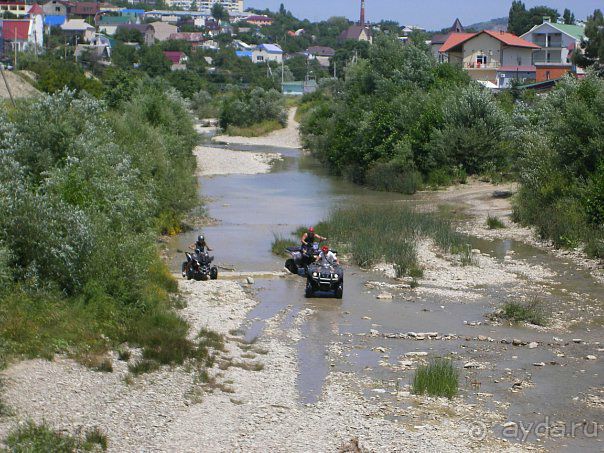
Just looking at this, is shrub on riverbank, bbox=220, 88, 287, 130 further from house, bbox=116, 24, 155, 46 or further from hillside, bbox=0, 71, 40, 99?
house, bbox=116, 24, 155, 46

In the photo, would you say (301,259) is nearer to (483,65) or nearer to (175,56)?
(483,65)

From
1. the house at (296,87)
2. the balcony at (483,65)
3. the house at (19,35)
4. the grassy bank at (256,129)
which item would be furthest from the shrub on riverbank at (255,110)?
the house at (296,87)

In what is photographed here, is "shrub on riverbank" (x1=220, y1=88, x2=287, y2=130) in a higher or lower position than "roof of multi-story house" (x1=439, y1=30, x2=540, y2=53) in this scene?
lower

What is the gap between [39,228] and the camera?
65.2ft

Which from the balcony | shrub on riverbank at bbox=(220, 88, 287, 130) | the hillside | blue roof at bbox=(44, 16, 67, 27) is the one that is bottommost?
shrub on riverbank at bbox=(220, 88, 287, 130)

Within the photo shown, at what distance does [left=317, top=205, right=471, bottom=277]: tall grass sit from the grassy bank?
58054 mm

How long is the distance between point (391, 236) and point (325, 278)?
904 centimetres

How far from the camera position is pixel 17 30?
120938mm

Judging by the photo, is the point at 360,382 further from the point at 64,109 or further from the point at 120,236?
the point at 64,109

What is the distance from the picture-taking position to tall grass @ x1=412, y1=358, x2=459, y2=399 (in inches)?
672

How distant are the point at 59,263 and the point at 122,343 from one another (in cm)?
236

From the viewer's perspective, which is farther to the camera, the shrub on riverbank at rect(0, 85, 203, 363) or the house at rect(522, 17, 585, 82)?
the house at rect(522, 17, 585, 82)

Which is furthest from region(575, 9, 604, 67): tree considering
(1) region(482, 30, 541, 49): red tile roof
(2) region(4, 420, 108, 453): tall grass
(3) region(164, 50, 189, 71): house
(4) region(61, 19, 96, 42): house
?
(4) region(61, 19, 96, 42): house

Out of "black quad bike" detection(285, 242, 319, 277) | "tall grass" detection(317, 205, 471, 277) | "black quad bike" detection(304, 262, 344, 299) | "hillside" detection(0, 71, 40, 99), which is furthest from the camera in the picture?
"hillside" detection(0, 71, 40, 99)
